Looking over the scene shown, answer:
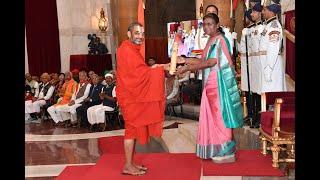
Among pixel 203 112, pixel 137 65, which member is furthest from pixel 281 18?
pixel 137 65

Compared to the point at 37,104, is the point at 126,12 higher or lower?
higher

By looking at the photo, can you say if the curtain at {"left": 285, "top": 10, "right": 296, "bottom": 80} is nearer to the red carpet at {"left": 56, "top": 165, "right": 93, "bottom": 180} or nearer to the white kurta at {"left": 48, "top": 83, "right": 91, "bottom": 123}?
the red carpet at {"left": 56, "top": 165, "right": 93, "bottom": 180}

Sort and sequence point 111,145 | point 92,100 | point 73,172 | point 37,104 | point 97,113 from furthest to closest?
point 37,104, point 92,100, point 97,113, point 111,145, point 73,172

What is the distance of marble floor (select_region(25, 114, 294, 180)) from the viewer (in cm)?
605

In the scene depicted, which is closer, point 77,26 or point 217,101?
point 217,101

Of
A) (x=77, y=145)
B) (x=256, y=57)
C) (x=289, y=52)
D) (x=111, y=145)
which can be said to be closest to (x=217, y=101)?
(x=256, y=57)

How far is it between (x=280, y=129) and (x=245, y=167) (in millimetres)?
576

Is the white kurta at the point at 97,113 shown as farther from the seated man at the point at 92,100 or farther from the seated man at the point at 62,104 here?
the seated man at the point at 62,104

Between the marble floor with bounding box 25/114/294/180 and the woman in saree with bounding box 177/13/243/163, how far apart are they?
0.53m

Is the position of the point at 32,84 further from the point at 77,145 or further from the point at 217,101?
the point at 217,101

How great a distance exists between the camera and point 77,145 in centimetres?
778

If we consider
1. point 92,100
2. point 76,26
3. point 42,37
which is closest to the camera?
point 92,100
